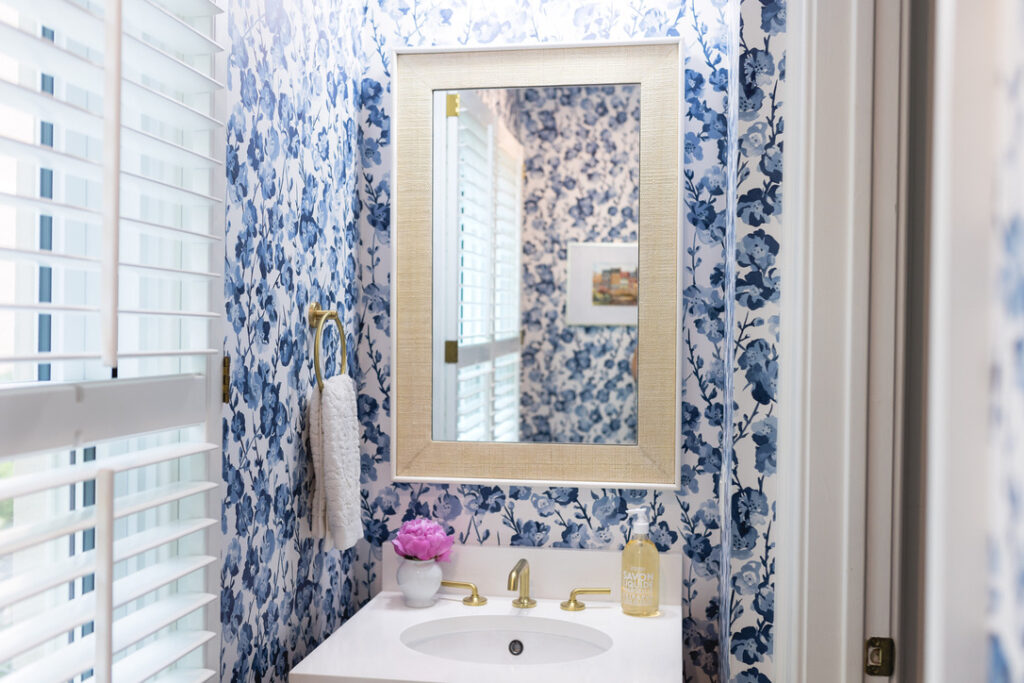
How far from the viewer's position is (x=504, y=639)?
5.56 feet

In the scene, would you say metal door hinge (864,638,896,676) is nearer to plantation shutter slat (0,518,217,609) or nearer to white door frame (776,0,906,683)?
white door frame (776,0,906,683)

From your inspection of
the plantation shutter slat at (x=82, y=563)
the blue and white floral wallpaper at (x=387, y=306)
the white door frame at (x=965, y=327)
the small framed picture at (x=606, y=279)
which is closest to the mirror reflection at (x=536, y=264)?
the small framed picture at (x=606, y=279)

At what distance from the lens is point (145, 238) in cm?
113

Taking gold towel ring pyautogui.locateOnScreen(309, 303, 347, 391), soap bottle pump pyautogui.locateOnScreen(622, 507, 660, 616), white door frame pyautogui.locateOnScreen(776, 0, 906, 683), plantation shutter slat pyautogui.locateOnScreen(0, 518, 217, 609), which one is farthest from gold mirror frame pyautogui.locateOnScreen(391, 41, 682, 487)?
plantation shutter slat pyautogui.locateOnScreen(0, 518, 217, 609)

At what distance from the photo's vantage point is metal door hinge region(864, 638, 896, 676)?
1.12 meters

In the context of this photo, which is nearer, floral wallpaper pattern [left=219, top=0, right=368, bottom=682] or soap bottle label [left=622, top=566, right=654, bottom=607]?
floral wallpaper pattern [left=219, top=0, right=368, bottom=682]

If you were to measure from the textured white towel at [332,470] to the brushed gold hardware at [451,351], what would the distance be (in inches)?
11.7

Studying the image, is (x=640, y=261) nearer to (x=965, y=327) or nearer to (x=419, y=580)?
(x=419, y=580)

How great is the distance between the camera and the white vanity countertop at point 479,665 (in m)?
1.39

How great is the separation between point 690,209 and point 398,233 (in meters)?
0.64

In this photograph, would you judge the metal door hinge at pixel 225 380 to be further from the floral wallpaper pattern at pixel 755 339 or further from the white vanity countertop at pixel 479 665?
the floral wallpaper pattern at pixel 755 339

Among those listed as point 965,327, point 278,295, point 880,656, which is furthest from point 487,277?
point 965,327

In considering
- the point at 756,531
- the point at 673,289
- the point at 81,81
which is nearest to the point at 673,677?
the point at 756,531

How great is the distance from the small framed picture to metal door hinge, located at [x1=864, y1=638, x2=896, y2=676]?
33.4 inches
